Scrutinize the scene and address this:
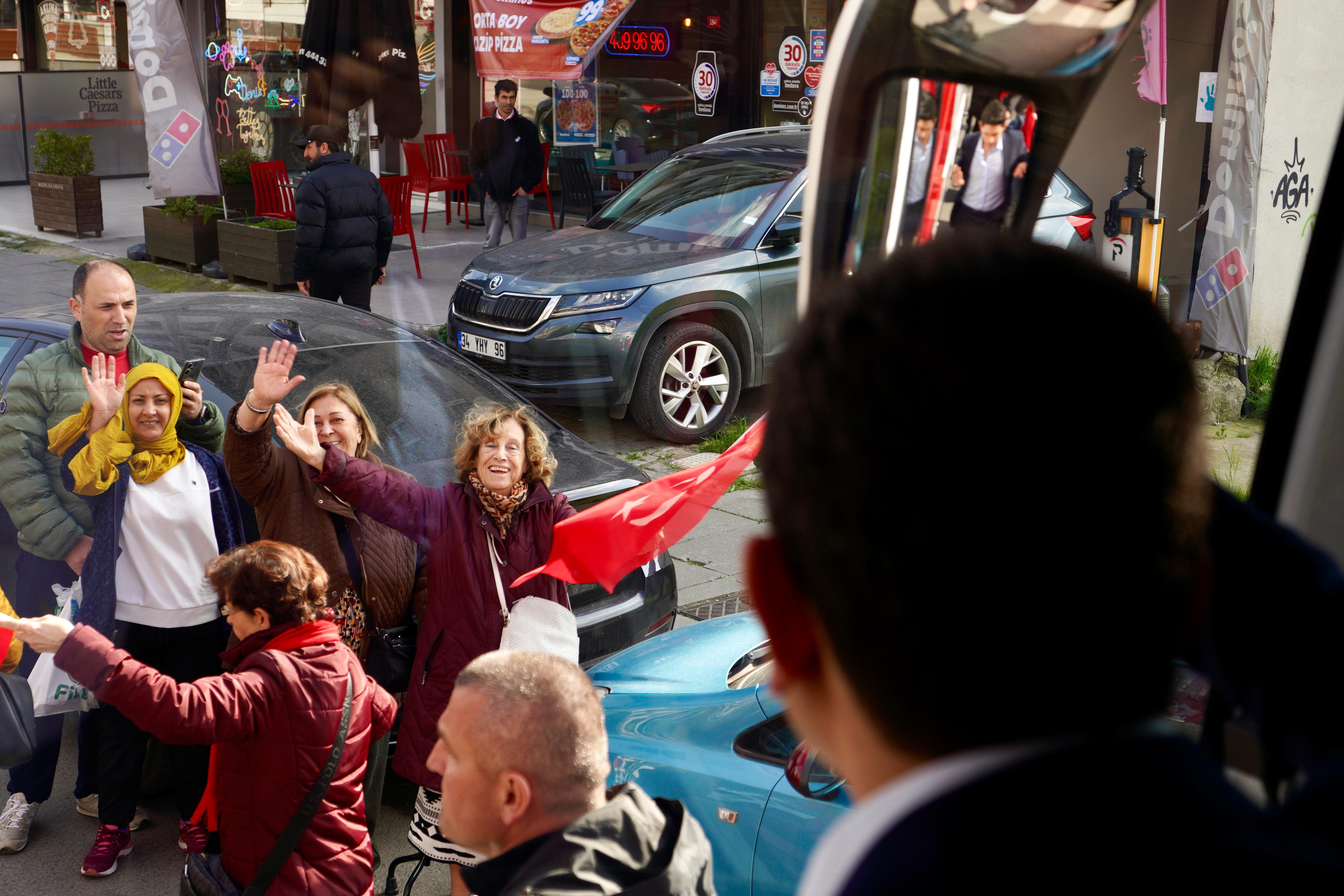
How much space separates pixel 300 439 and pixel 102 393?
2.06ft

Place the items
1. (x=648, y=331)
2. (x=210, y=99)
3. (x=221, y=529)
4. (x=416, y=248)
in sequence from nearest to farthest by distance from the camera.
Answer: (x=221, y=529), (x=648, y=331), (x=416, y=248), (x=210, y=99)

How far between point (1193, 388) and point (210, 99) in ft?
56.7

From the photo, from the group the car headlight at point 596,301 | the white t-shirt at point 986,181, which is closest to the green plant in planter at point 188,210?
the car headlight at point 596,301


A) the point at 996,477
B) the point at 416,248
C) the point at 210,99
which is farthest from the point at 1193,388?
the point at 210,99

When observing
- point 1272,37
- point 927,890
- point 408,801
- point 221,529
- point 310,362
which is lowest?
point 408,801

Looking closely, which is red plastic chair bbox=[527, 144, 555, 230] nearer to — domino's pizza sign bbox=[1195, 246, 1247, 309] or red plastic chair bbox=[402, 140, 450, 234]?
red plastic chair bbox=[402, 140, 450, 234]

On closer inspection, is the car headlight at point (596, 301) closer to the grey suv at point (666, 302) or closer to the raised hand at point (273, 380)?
the grey suv at point (666, 302)

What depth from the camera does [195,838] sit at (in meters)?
3.28

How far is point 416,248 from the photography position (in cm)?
1327

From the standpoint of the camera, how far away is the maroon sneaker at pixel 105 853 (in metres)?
3.95

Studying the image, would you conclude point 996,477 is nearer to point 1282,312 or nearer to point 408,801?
point 408,801

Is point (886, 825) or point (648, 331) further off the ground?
point (886, 825)

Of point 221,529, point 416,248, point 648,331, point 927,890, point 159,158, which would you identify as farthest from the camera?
point 416,248

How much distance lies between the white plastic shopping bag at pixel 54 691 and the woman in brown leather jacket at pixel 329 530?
62 cm
